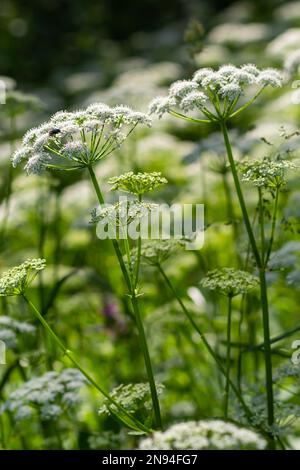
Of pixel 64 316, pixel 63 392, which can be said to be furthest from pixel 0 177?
pixel 63 392

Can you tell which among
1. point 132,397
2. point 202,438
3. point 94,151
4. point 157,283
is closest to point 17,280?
point 94,151

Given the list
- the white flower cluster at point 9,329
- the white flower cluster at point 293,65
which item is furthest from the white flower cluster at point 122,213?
the white flower cluster at point 293,65

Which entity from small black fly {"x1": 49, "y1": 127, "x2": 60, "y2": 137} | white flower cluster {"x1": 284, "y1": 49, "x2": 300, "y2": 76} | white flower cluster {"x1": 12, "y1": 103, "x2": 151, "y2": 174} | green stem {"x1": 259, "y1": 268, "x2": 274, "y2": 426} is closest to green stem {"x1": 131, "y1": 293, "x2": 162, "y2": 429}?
green stem {"x1": 259, "y1": 268, "x2": 274, "y2": 426}

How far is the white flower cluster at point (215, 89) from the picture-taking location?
335 cm

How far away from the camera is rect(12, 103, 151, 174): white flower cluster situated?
3199mm

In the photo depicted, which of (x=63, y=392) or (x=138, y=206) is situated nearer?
(x=138, y=206)

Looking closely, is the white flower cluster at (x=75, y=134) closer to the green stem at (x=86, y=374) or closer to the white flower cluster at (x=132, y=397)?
the green stem at (x=86, y=374)

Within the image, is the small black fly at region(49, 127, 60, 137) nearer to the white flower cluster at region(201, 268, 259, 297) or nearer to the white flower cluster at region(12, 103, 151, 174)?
the white flower cluster at region(12, 103, 151, 174)

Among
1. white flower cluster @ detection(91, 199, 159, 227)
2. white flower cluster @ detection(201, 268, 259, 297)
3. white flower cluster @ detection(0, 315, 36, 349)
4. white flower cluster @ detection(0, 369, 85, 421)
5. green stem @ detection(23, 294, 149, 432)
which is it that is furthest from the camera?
white flower cluster @ detection(0, 315, 36, 349)

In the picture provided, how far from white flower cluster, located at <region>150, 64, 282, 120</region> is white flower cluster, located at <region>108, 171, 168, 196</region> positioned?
397 mm

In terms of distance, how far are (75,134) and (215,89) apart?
2.38 ft

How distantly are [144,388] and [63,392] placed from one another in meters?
0.92
